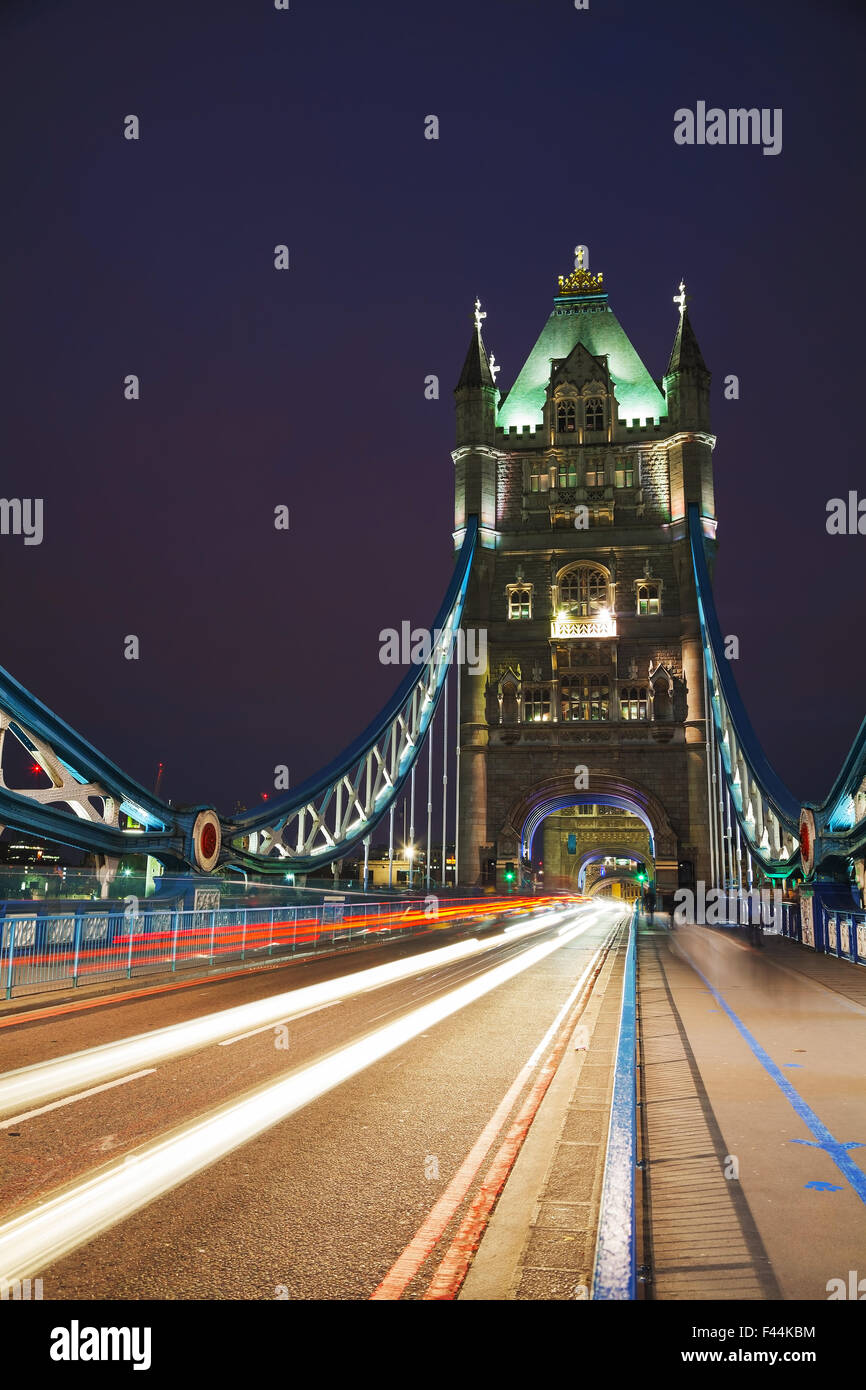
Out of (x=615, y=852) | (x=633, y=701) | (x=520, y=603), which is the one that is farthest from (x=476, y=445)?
(x=615, y=852)

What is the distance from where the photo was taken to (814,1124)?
620cm

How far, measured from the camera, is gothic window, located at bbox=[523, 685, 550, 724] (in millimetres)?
53156

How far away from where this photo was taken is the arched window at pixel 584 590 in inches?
2133

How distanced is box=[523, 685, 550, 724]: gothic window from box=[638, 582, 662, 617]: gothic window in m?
7.18

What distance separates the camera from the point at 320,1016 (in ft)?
36.2

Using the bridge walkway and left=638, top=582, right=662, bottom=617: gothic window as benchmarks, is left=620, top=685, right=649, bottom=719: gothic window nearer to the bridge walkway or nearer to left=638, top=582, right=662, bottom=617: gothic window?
left=638, top=582, right=662, bottom=617: gothic window

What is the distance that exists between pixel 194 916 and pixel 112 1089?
1044 centimetres

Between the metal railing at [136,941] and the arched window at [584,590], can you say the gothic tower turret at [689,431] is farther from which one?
the metal railing at [136,941]

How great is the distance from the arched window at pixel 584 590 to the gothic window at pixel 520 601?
75.8 inches

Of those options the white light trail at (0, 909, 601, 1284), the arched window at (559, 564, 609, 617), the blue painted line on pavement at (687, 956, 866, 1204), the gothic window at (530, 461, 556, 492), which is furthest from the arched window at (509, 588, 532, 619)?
the white light trail at (0, 909, 601, 1284)

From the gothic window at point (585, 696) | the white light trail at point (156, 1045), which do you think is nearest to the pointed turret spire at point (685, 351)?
the gothic window at point (585, 696)


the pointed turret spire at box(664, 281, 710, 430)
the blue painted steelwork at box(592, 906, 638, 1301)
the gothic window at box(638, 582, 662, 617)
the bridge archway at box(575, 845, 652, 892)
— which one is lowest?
the bridge archway at box(575, 845, 652, 892)
